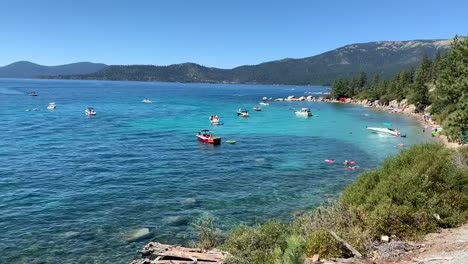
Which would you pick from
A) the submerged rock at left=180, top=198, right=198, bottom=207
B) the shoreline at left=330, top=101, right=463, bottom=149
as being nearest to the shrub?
the submerged rock at left=180, top=198, right=198, bottom=207

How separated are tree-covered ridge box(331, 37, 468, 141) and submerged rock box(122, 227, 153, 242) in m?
25.1

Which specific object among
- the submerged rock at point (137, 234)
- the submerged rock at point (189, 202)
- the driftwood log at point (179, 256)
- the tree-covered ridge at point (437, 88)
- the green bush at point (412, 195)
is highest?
the tree-covered ridge at point (437, 88)

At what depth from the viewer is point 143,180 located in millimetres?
39156

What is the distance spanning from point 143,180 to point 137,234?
14.1 m

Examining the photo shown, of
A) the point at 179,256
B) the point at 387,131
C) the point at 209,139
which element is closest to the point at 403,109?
the point at 387,131

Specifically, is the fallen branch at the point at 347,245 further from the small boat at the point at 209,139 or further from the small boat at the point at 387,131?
the small boat at the point at 387,131

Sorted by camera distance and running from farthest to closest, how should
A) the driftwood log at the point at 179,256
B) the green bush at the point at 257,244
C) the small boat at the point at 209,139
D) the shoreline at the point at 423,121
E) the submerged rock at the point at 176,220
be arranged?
the small boat at the point at 209,139 < the shoreline at the point at 423,121 < the submerged rock at the point at 176,220 < the driftwood log at the point at 179,256 < the green bush at the point at 257,244

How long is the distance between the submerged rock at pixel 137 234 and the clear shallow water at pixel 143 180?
597 mm

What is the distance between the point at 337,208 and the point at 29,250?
1688 cm

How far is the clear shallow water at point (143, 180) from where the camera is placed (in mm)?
25641

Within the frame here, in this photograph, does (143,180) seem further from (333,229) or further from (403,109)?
(403,109)

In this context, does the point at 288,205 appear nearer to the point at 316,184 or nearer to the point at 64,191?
the point at 316,184

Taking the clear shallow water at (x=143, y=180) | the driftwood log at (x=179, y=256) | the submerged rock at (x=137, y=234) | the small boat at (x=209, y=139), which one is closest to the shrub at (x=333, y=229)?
the driftwood log at (x=179, y=256)

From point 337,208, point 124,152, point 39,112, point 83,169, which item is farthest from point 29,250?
point 39,112
